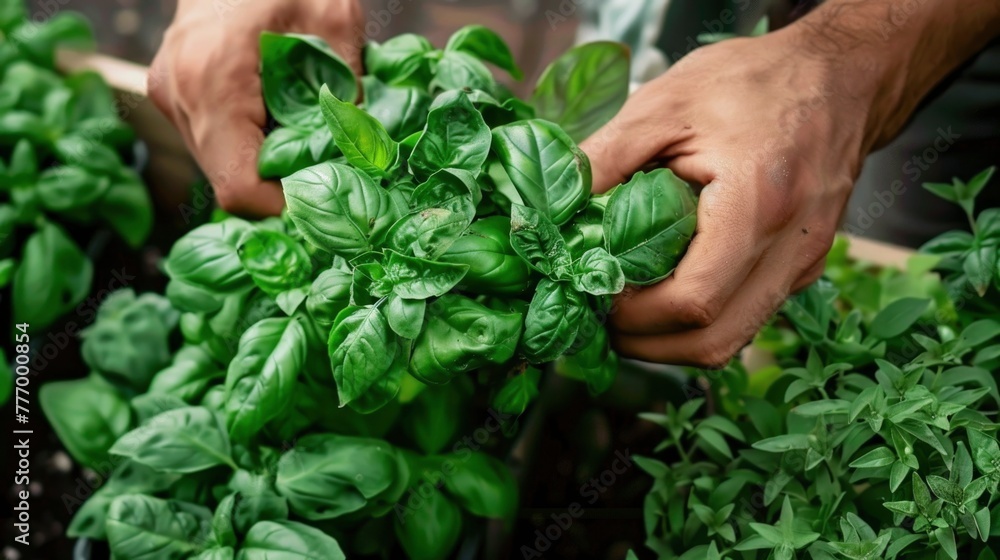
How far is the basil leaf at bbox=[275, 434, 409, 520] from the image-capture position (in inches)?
25.2

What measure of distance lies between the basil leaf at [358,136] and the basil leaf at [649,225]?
6.2 inches

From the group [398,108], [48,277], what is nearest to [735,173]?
[398,108]

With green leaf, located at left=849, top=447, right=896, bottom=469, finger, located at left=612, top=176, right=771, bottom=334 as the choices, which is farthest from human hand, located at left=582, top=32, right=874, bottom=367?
green leaf, located at left=849, top=447, right=896, bottom=469

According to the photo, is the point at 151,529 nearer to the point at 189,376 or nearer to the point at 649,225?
the point at 189,376

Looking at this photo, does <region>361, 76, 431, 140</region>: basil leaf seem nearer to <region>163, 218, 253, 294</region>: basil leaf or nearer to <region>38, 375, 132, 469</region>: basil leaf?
<region>163, 218, 253, 294</region>: basil leaf

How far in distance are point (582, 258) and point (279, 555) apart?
0.32 m

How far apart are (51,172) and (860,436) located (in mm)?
926

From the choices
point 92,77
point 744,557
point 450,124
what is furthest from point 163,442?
point 92,77

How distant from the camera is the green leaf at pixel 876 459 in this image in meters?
0.60

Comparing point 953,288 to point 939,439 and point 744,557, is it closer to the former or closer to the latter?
point 939,439

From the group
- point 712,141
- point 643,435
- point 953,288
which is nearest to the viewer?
point 712,141

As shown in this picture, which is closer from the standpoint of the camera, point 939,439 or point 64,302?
point 939,439

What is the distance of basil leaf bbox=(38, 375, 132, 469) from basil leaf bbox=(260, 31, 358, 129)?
1.16ft

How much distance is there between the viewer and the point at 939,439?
61cm
